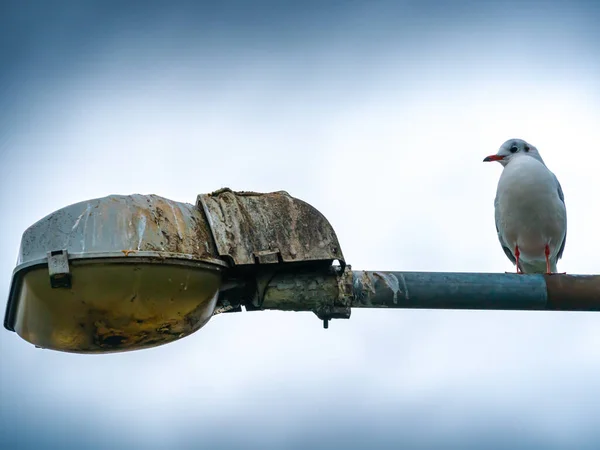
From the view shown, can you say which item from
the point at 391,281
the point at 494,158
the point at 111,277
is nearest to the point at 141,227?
the point at 111,277

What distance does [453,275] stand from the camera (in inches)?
136

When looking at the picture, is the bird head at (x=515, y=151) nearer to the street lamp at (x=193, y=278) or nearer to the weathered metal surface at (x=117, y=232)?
the street lamp at (x=193, y=278)

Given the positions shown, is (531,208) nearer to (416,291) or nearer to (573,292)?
(573,292)

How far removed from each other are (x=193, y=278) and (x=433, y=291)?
92 centimetres

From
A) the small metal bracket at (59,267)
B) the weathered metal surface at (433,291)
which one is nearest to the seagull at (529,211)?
the weathered metal surface at (433,291)

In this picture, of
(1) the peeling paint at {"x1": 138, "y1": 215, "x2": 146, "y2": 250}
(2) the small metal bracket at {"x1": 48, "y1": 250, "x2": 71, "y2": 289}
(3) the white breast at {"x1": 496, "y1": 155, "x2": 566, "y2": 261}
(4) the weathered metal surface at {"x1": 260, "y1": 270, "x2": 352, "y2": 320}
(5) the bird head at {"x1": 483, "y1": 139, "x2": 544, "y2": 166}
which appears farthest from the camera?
(5) the bird head at {"x1": 483, "y1": 139, "x2": 544, "y2": 166}

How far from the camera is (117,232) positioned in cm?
300

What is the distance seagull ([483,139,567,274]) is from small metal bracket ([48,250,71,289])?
6.33 m

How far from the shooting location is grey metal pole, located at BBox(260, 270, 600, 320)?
3332 millimetres

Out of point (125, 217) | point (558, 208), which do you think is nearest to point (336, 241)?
point (125, 217)

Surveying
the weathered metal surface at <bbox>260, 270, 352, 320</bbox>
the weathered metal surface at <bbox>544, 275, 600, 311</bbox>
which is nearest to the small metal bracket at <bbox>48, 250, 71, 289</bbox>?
the weathered metal surface at <bbox>260, 270, 352, 320</bbox>

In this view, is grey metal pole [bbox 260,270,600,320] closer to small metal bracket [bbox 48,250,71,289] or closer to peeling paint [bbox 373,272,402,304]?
peeling paint [bbox 373,272,402,304]

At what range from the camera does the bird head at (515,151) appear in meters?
9.05

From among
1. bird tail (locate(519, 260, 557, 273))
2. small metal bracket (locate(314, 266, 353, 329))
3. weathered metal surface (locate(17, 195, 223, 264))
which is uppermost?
bird tail (locate(519, 260, 557, 273))
